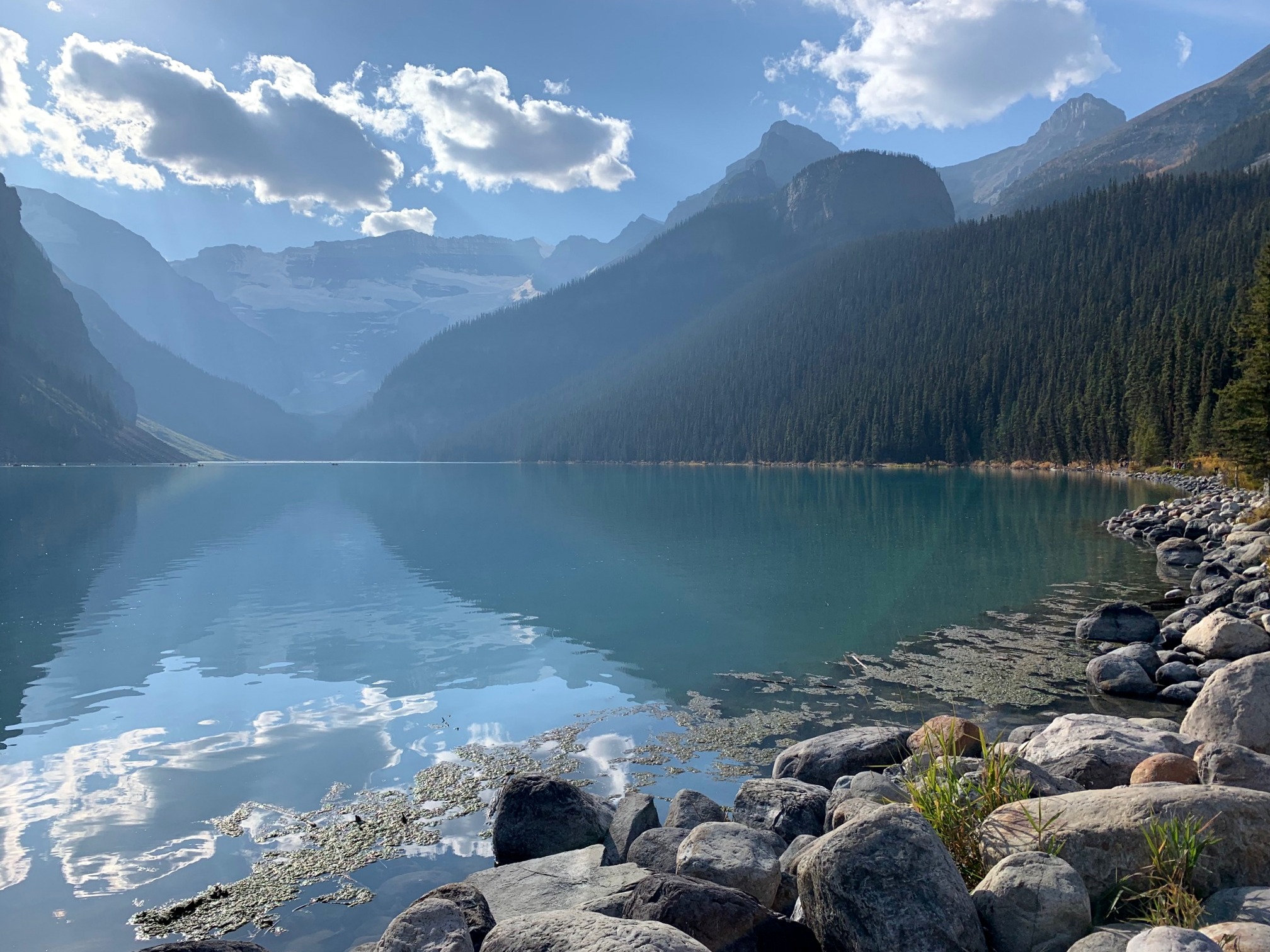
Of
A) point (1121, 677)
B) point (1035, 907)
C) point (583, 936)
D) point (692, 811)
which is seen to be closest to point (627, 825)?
point (692, 811)

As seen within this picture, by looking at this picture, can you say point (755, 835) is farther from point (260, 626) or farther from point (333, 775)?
point (260, 626)

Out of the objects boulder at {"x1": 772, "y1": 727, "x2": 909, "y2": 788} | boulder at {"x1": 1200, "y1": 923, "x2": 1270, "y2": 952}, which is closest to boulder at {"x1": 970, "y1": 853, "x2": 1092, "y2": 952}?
boulder at {"x1": 1200, "y1": 923, "x2": 1270, "y2": 952}

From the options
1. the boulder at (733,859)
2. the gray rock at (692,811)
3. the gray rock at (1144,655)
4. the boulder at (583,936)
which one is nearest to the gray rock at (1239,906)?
the boulder at (733,859)

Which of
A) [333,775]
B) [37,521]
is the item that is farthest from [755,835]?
[37,521]

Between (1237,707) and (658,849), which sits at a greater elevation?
(1237,707)

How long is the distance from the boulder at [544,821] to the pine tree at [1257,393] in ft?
142

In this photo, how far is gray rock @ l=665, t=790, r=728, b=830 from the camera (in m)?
9.64

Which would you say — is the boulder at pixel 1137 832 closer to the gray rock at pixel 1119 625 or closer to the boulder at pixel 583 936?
the boulder at pixel 583 936

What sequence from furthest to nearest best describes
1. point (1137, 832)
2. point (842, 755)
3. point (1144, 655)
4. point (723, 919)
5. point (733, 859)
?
1. point (1144, 655)
2. point (842, 755)
3. point (733, 859)
4. point (1137, 832)
5. point (723, 919)

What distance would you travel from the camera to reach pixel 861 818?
6195 mm

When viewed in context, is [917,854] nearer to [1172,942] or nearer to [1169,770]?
[1172,942]

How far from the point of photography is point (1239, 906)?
18.5 feet

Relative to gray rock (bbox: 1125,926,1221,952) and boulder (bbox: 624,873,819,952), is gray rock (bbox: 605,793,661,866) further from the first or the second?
gray rock (bbox: 1125,926,1221,952)

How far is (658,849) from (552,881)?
130 centimetres
